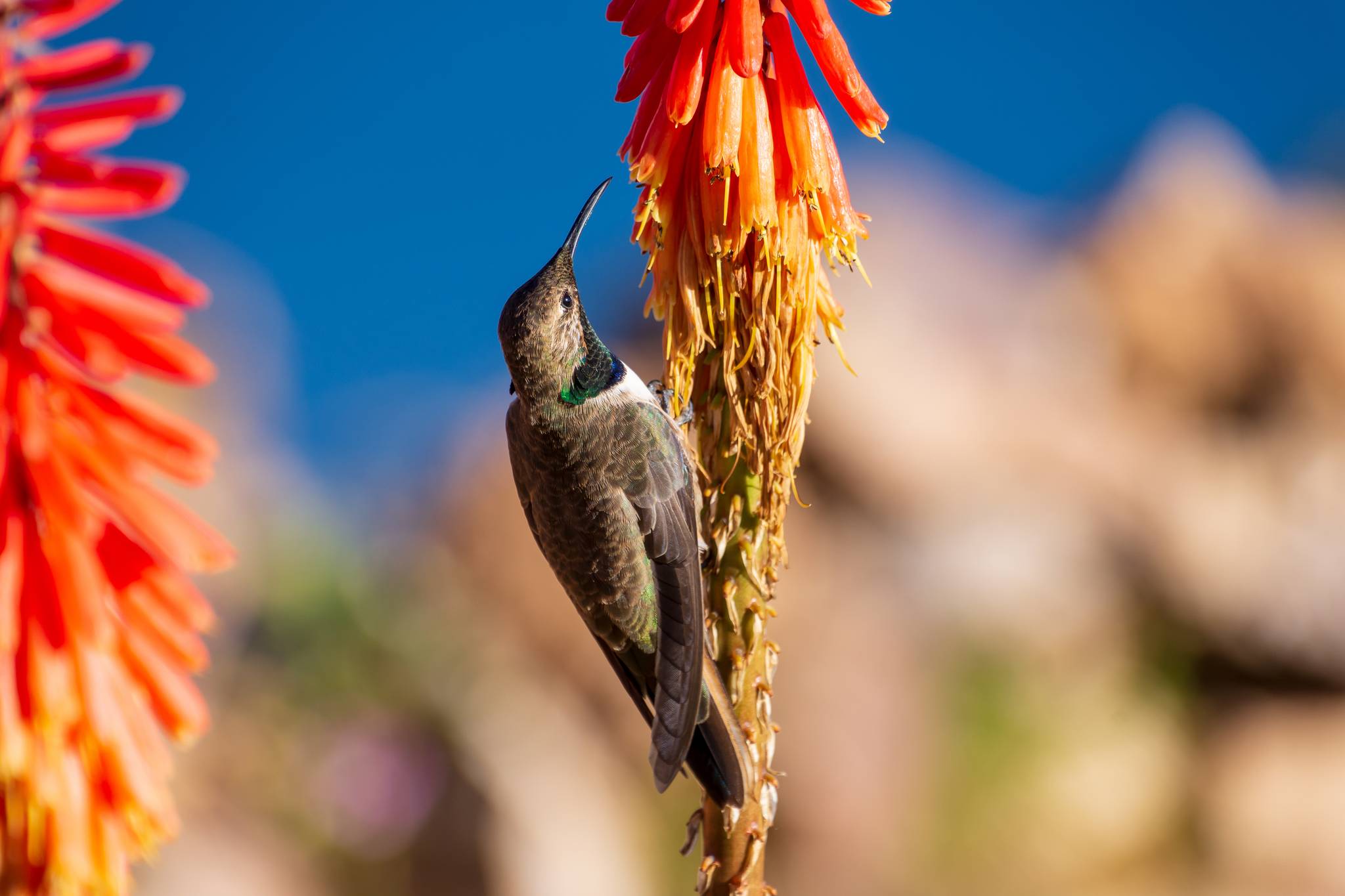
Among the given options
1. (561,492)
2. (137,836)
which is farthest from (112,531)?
(561,492)

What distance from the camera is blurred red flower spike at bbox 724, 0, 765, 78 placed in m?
2.74

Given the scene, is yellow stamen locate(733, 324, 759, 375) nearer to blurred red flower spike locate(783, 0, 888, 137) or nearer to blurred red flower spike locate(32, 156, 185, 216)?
blurred red flower spike locate(783, 0, 888, 137)

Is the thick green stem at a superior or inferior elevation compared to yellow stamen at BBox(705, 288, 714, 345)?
inferior

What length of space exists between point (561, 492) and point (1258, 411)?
14.5 metres

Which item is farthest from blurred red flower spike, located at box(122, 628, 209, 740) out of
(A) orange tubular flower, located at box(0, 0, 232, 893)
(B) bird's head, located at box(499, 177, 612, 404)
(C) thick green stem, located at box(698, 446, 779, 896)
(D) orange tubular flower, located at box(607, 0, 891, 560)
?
(B) bird's head, located at box(499, 177, 612, 404)

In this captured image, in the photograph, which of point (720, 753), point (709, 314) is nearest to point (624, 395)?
point (709, 314)

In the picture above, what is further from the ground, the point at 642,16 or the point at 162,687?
the point at 642,16

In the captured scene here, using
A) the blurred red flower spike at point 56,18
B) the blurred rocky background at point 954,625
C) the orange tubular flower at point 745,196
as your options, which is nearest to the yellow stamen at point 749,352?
the orange tubular flower at point 745,196

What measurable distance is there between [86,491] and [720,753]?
199 cm

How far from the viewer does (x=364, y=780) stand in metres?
11.6

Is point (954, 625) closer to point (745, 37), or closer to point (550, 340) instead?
point (550, 340)

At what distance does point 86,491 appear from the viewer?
74.1 inches

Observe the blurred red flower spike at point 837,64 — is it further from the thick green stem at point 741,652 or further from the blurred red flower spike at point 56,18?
the blurred red flower spike at point 56,18

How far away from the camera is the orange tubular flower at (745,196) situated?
2.86 m
